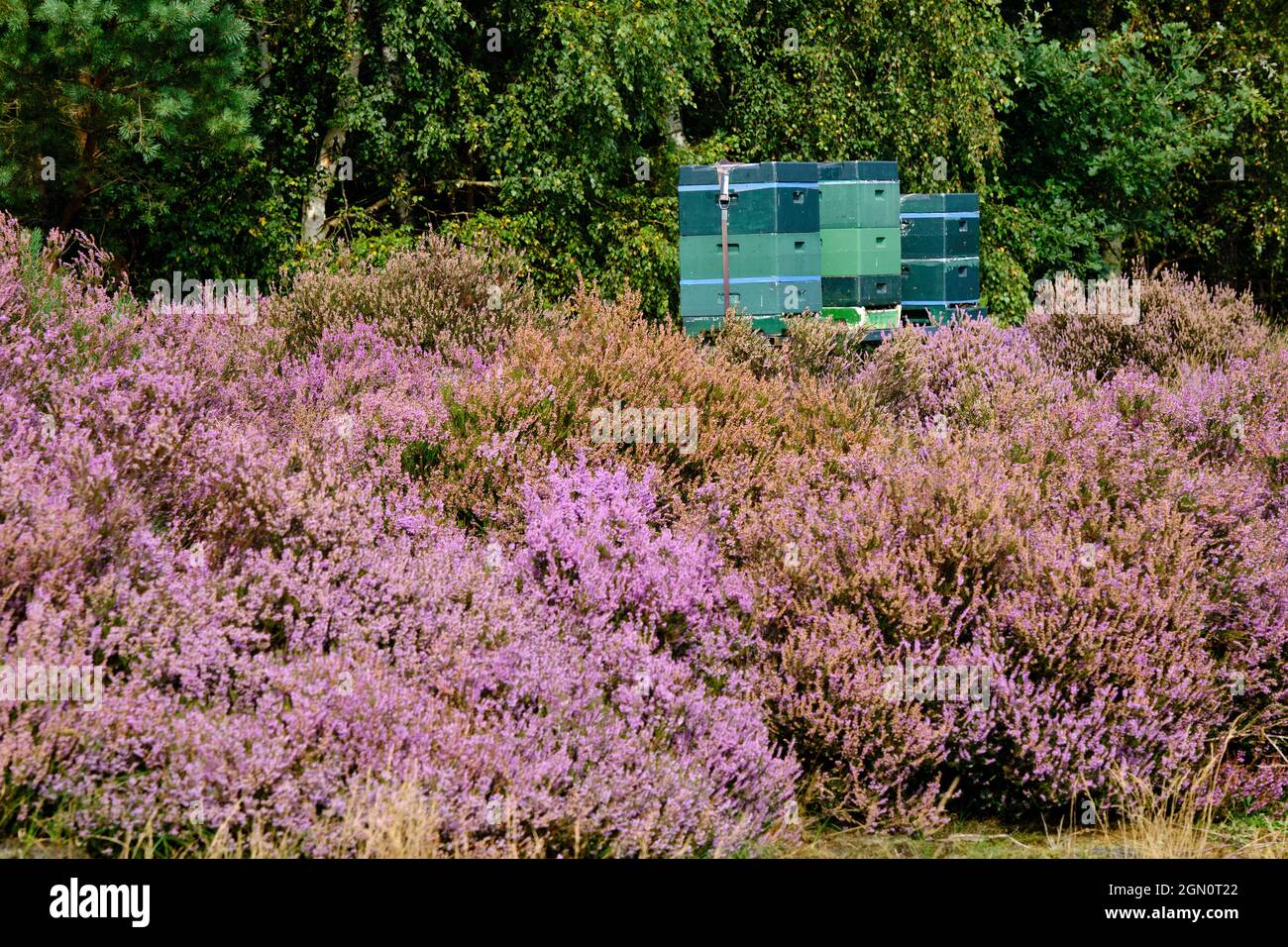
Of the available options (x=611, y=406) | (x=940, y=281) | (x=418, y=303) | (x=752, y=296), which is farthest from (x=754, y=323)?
(x=611, y=406)

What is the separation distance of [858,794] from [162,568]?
7.97ft

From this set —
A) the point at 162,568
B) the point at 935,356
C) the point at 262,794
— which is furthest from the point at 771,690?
the point at 935,356

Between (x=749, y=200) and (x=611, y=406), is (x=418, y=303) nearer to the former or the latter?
(x=611, y=406)

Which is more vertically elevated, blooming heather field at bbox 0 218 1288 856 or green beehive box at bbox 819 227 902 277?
green beehive box at bbox 819 227 902 277

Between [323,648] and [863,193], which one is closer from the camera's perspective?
[323,648]

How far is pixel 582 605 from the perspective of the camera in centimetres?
436

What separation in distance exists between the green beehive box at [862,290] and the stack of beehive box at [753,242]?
2.06 m

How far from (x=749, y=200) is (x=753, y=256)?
1.70 feet

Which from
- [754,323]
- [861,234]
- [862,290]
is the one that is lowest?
[754,323]

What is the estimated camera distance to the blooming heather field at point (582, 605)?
3.37 metres

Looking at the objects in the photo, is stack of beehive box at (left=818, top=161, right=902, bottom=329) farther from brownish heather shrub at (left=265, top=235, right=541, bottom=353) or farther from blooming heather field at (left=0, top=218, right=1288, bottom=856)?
blooming heather field at (left=0, top=218, right=1288, bottom=856)

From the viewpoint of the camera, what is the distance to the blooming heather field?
11.0ft

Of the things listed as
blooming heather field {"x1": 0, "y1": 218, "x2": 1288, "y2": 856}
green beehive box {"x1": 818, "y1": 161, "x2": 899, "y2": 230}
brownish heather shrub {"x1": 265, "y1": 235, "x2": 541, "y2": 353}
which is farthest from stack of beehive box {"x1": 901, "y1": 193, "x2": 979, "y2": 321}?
blooming heather field {"x1": 0, "y1": 218, "x2": 1288, "y2": 856}

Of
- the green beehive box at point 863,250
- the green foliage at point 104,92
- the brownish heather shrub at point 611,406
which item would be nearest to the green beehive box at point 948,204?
the green beehive box at point 863,250
